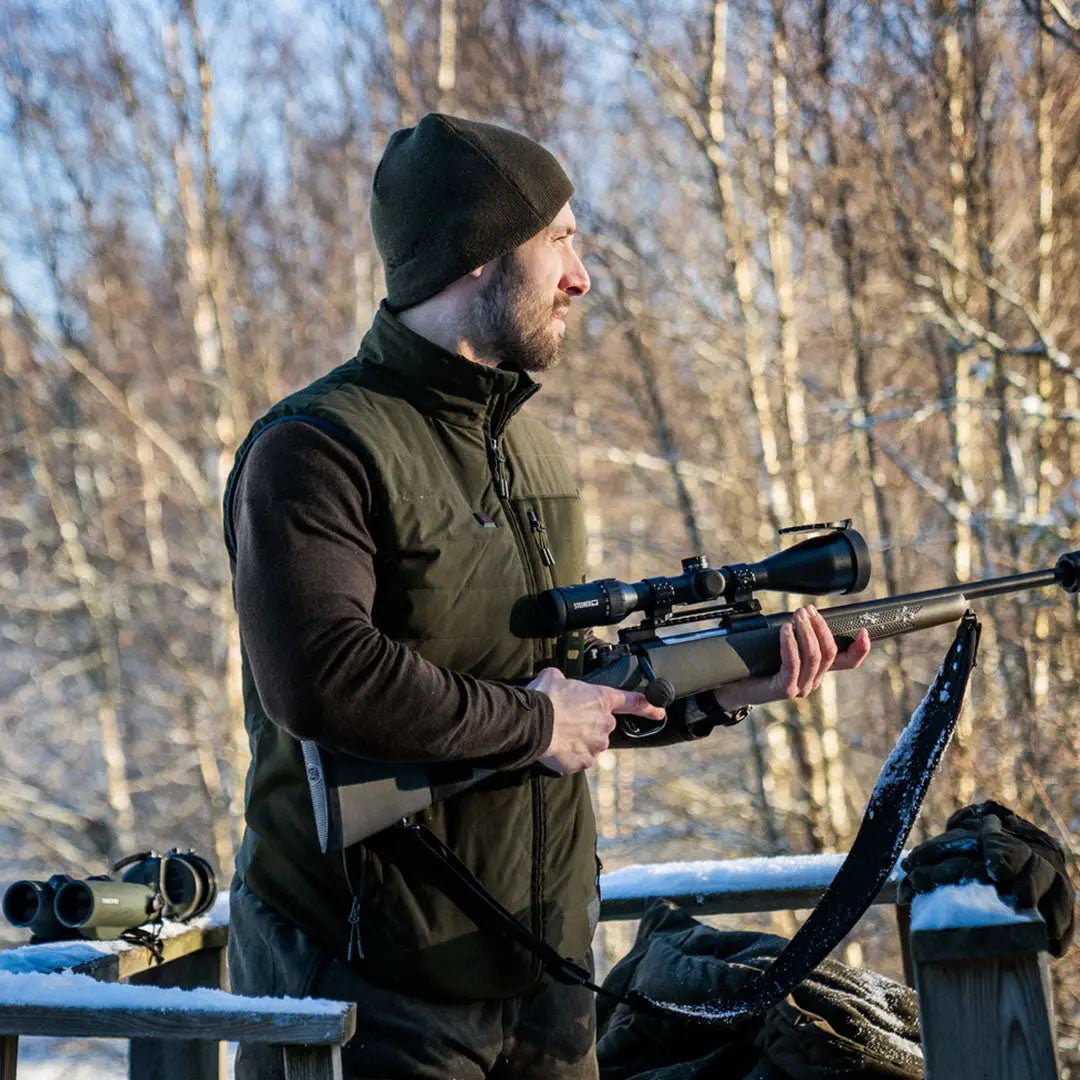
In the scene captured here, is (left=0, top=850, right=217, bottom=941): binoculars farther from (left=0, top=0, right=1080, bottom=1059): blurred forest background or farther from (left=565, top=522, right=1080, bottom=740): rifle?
(left=0, top=0, right=1080, bottom=1059): blurred forest background

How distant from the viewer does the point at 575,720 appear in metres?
2.33

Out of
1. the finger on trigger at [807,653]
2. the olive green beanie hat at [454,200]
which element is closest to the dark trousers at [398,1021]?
the finger on trigger at [807,653]

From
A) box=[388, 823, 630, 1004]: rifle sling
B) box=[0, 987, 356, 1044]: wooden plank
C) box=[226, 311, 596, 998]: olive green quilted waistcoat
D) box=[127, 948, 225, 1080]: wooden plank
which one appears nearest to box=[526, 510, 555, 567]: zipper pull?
box=[226, 311, 596, 998]: olive green quilted waistcoat

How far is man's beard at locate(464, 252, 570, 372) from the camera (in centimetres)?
251

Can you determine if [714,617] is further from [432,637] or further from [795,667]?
[432,637]

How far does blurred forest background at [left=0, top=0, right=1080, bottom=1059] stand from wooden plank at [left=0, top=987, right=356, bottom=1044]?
166 inches

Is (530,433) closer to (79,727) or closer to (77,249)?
(77,249)

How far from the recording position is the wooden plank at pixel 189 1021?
6.77 ft

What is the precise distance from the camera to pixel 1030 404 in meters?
7.45

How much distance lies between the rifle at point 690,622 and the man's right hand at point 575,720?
9 centimetres

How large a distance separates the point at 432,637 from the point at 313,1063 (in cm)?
69

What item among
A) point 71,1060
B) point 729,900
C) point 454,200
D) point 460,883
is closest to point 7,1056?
point 460,883

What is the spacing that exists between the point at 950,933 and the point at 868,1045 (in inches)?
36.9

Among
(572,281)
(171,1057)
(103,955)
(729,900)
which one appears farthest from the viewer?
(729,900)
